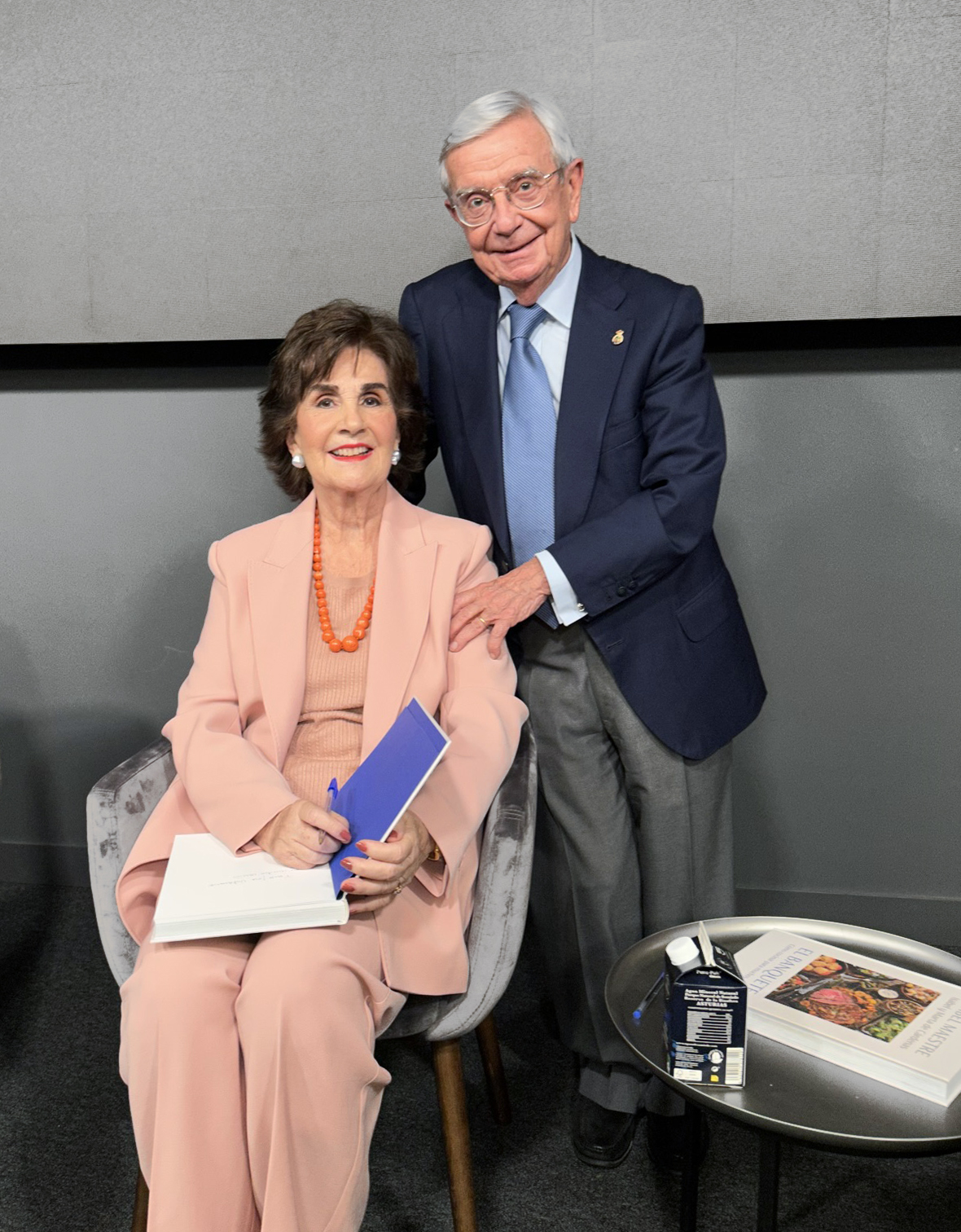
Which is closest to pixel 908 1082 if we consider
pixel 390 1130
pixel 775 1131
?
pixel 775 1131

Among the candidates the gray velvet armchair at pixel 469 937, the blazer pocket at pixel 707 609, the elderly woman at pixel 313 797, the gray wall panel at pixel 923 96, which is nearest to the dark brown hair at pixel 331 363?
the elderly woman at pixel 313 797

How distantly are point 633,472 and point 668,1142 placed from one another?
48.2 inches

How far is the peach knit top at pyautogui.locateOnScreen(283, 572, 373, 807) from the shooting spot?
189 cm

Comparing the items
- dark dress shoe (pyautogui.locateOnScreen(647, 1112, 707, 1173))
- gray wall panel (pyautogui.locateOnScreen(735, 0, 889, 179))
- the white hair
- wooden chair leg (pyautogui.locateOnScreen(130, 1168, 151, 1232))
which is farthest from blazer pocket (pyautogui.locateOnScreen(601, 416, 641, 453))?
wooden chair leg (pyautogui.locateOnScreen(130, 1168, 151, 1232))

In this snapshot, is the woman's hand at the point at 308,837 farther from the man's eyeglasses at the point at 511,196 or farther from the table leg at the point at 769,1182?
the man's eyeglasses at the point at 511,196

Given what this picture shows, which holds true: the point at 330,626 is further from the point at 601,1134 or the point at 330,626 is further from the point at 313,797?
the point at 601,1134

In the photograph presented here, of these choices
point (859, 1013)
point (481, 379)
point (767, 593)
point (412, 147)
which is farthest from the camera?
point (767, 593)

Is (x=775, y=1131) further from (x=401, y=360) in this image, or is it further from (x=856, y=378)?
(x=856, y=378)

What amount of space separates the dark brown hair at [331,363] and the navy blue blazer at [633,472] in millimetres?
102

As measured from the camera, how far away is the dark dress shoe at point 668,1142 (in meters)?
2.05

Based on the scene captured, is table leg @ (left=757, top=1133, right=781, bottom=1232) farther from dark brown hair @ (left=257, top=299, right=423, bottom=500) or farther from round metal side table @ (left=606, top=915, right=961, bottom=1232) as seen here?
dark brown hair @ (left=257, top=299, right=423, bottom=500)

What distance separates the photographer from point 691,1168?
173 cm

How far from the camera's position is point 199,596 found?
311 cm

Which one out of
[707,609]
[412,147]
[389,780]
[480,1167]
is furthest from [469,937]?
[412,147]
